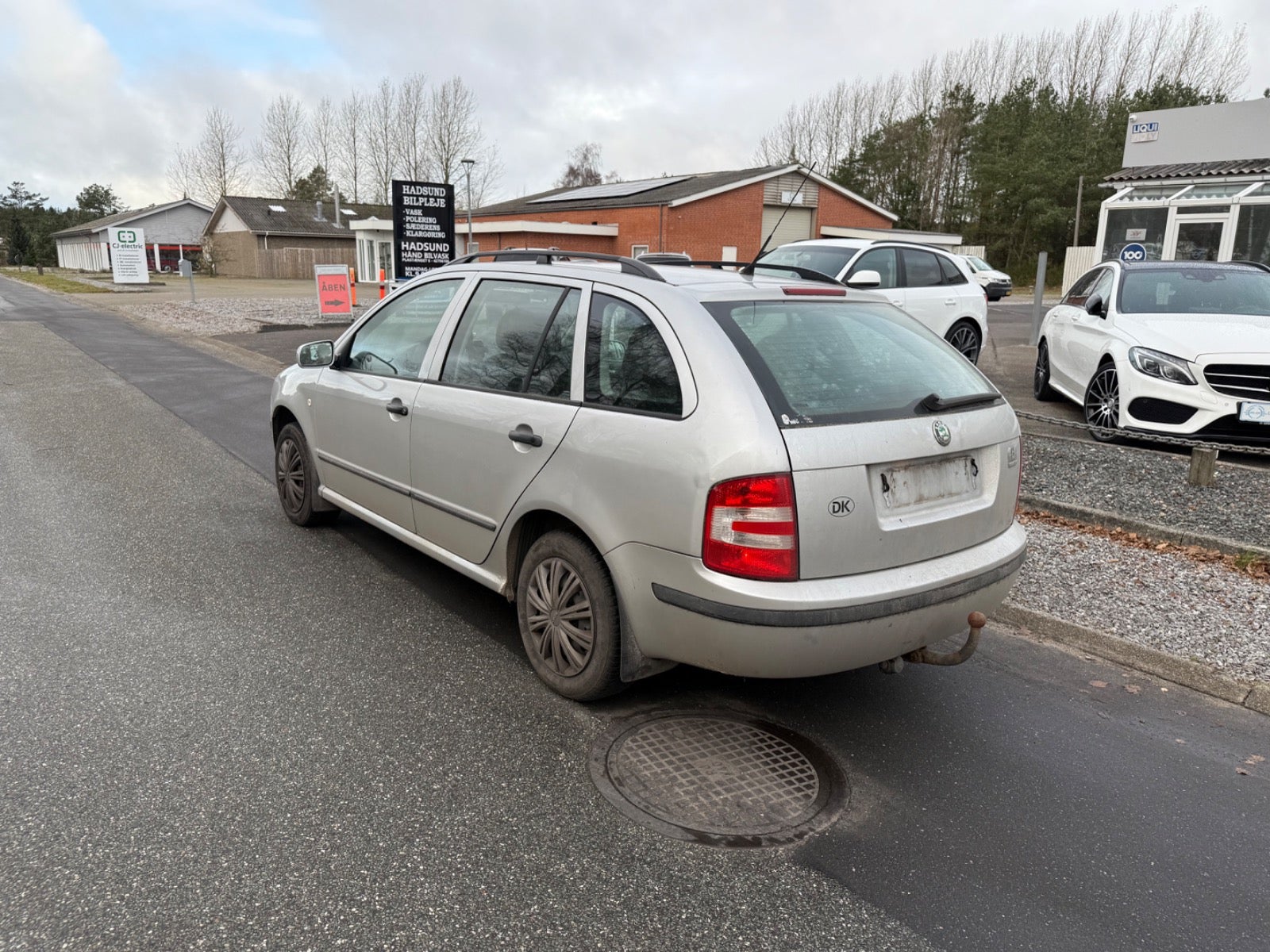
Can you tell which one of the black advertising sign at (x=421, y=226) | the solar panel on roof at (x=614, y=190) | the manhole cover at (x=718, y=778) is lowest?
the manhole cover at (x=718, y=778)

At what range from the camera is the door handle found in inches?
144

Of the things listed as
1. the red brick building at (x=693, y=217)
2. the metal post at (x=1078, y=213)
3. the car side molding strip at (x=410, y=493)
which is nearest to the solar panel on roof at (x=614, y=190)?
the red brick building at (x=693, y=217)

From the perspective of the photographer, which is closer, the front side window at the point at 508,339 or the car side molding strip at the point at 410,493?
the front side window at the point at 508,339

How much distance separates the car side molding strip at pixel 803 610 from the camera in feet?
9.85

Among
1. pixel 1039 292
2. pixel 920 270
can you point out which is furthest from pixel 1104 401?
pixel 1039 292

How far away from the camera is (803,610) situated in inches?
118

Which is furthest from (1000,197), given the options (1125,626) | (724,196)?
(1125,626)

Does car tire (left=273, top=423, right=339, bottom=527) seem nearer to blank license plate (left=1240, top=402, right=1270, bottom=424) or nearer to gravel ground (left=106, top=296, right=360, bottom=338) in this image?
blank license plate (left=1240, top=402, right=1270, bottom=424)

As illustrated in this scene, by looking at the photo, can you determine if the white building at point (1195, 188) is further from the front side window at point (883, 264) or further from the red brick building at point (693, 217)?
the red brick building at point (693, 217)

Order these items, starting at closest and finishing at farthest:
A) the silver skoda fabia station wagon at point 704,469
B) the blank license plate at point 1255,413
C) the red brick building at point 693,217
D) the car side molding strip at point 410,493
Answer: the silver skoda fabia station wagon at point 704,469, the car side molding strip at point 410,493, the blank license plate at point 1255,413, the red brick building at point 693,217

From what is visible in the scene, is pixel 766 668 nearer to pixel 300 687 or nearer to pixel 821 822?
pixel 821 822

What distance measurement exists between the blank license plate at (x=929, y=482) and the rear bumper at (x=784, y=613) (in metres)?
0.24

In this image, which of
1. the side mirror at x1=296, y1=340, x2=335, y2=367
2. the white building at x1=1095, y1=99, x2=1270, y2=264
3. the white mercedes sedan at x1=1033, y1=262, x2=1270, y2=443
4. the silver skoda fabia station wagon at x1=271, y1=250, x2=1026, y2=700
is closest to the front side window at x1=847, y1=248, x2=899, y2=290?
the white mercedes sedan at x1=1033, y1=262, x2=1270, y2=443

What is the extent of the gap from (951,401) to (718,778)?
1661 mm
